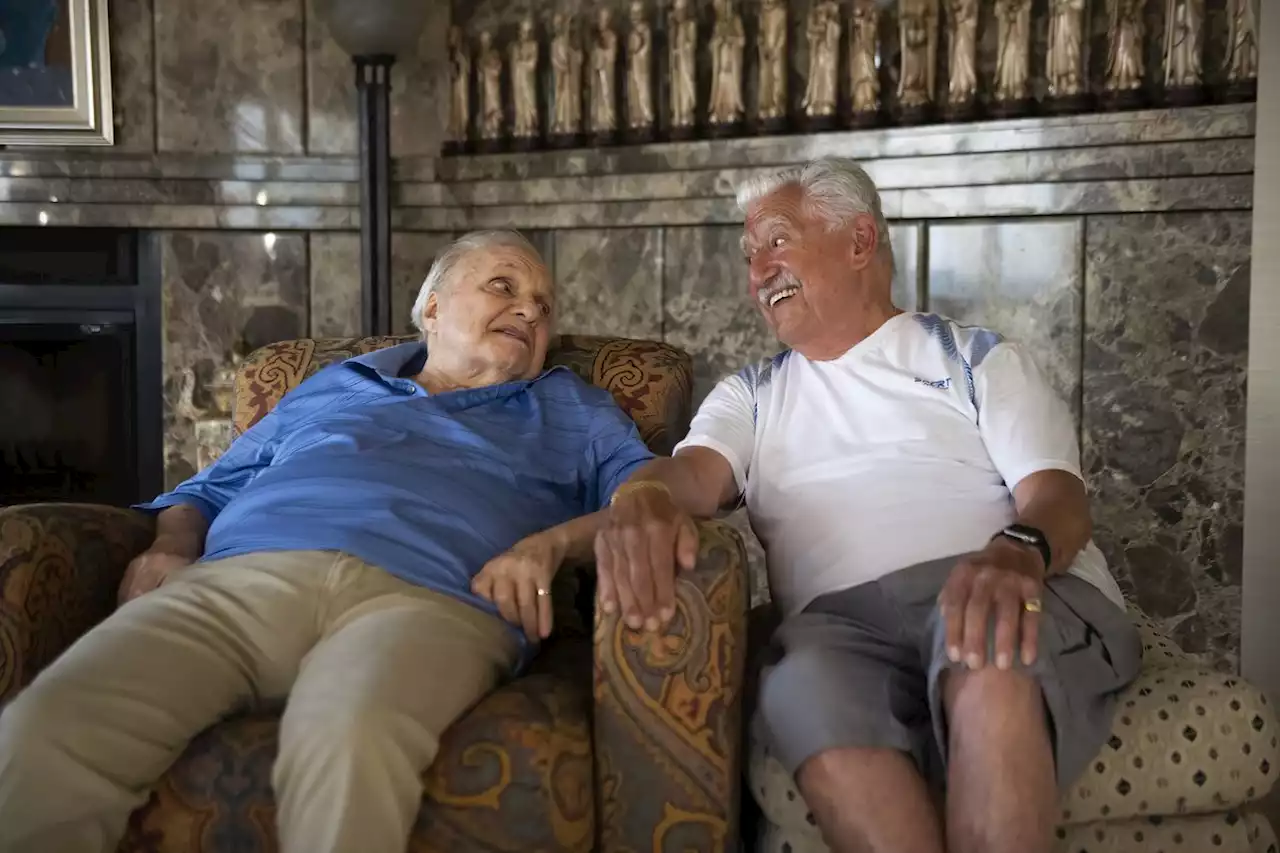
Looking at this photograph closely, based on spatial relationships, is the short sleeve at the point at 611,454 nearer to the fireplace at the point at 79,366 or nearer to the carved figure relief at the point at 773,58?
the carved figure relief at the point at 773,58

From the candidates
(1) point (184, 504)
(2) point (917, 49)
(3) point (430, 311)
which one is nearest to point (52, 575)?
(1) point (184, 504)

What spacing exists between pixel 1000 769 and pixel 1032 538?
28 cm

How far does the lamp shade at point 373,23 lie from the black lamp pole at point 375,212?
0.12 metres

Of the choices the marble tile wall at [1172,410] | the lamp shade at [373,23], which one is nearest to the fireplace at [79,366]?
the lamp shade at [373,23]

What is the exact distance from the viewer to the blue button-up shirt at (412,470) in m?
1.64

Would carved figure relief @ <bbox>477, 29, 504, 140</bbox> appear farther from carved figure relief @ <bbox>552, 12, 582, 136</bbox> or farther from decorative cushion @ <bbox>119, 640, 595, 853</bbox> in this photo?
decorative cushion @ <bbox>119, 640, 595, 853</bbox>

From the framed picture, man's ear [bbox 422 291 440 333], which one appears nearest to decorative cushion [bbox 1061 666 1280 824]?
man's ear [bbox 422 291 440 333]

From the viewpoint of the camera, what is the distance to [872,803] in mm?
1334

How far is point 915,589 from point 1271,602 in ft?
2.33

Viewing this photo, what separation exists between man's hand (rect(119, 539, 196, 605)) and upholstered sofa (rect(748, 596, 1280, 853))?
32.0 inches

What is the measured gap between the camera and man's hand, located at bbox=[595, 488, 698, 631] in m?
1.38

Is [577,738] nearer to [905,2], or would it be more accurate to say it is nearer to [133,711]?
[133,711]

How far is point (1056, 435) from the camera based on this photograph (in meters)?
1.61

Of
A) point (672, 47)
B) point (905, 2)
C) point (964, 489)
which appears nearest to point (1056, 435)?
point (964, 489)
